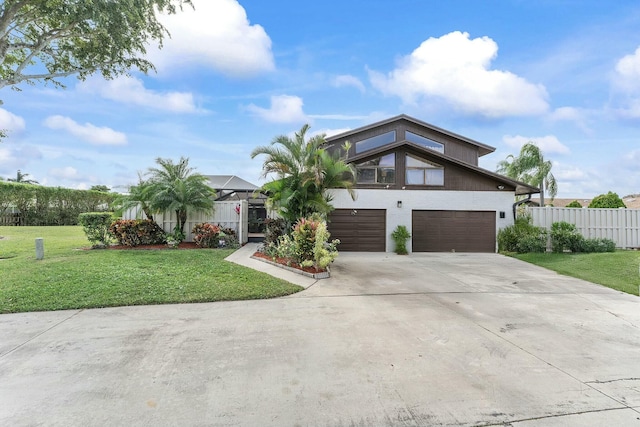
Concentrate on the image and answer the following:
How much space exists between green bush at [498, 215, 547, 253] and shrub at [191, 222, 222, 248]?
40.1 feet

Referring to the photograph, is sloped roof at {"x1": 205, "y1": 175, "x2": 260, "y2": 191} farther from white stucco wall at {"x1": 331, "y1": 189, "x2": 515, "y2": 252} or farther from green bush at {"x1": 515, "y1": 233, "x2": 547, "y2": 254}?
Answer: green bush at {"x1": 515, "y1": 233, "x2": 547, "y2": 254}

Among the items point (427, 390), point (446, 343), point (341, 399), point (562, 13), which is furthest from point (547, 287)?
point (562, 13)

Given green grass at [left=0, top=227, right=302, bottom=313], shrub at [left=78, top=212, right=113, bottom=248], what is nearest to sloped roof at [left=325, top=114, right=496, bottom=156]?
green grass at [left=0, top=227, right=302, bottom=313]

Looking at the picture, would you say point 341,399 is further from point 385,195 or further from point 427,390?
point 385,195

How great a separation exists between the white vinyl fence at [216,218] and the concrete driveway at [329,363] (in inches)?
334

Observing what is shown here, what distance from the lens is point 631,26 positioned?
9.36 meters

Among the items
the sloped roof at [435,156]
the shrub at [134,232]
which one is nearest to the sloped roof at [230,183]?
the shrub at [134,232]

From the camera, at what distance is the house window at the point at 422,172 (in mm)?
13523

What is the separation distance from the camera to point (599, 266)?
9.24m

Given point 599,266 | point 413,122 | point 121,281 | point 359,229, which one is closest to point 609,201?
point 599,266

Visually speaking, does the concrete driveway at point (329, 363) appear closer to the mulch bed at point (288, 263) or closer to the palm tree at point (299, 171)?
the mulch bed at point (288, 263)

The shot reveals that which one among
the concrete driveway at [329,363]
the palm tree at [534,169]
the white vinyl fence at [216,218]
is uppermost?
the palm tree at [534,169]

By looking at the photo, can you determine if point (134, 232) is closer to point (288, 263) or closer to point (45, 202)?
point (288, 263)

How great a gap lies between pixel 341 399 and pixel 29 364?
348 centimetres
